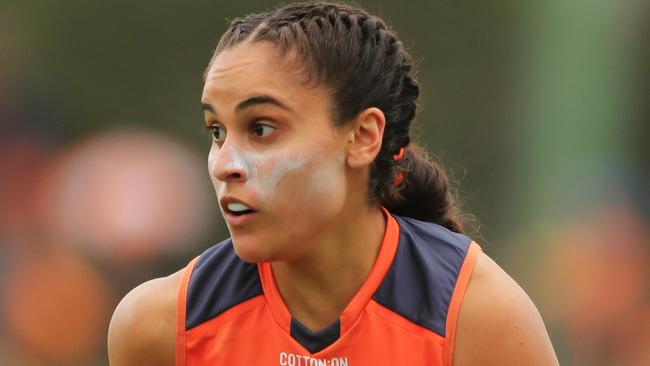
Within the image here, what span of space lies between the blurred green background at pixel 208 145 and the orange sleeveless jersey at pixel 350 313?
10.9 ft

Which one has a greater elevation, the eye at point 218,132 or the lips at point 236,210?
the eye at point 218,132

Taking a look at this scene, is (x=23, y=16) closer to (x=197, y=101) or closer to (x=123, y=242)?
(x=197, y=101)

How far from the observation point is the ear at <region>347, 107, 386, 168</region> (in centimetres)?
294

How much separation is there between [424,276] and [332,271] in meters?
0.26

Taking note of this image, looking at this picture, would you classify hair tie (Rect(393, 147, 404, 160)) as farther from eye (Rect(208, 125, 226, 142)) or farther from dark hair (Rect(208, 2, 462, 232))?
eye (Rect(208, 125, 226, 142))

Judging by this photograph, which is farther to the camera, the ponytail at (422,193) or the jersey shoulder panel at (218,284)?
the ponytail at (422,193)

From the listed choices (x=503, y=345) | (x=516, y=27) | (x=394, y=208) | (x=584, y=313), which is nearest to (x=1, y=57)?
(x=516, y=27)

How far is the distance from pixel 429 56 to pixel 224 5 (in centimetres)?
137

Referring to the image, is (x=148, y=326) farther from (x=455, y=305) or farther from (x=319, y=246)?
(x=455, y=305)

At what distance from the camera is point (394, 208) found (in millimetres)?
3293

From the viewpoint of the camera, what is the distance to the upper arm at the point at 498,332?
2828 mm

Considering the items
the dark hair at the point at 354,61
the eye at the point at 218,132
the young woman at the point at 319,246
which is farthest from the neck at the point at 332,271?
the eye at the point at 218,132

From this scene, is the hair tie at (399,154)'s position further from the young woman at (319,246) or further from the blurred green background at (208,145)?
the blurred green background at (208,145)

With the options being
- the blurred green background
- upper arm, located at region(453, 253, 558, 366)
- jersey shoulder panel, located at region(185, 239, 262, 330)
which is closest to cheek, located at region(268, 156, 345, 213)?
jersey shoulder panel, located at region(185, 239, 262, 330)
